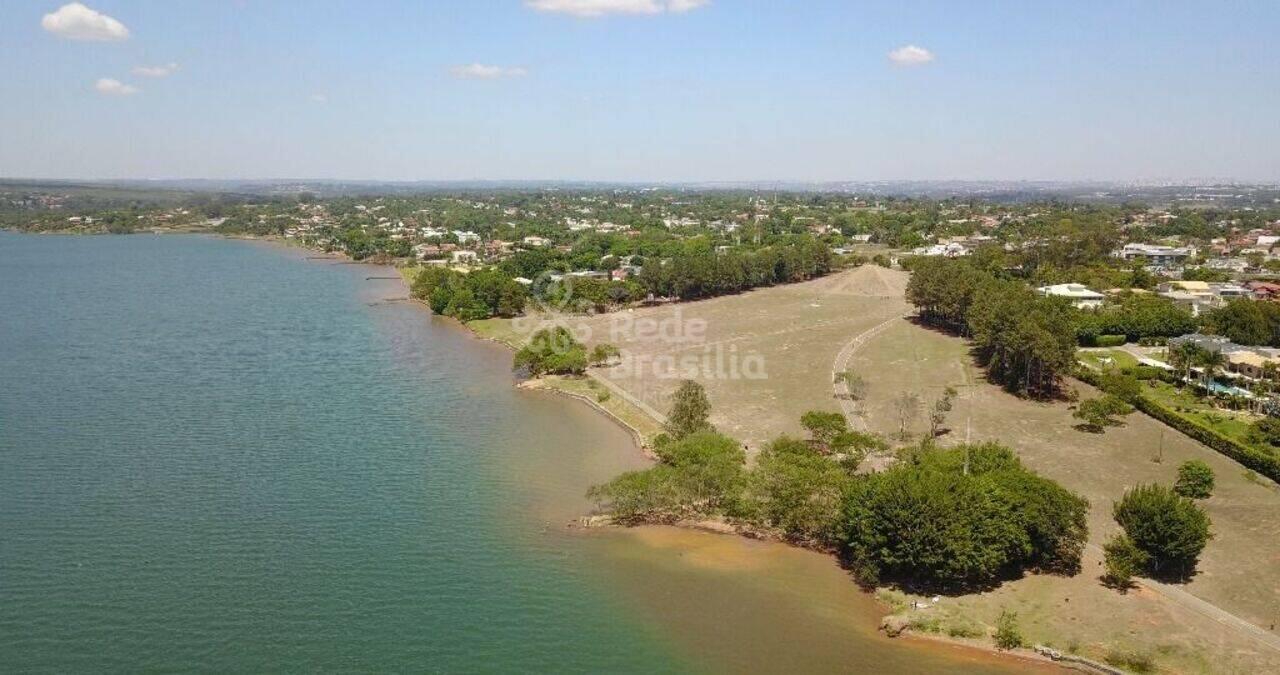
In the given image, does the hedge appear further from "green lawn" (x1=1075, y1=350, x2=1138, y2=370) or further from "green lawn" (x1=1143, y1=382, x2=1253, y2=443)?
"green lawn" (x1=1075, y1=350, x2=1138, y2=370)

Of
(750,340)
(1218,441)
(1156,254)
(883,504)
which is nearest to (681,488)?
(883,504)

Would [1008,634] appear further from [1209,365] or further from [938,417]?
[1209,365]

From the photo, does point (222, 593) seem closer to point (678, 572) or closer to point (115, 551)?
point (115, 551)

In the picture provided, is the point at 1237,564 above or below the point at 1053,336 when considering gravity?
below

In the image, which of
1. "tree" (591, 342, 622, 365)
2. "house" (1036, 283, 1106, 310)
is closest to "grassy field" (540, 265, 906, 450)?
"tree" (591, 342, 622, 365)

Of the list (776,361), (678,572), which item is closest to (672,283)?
(776,361)

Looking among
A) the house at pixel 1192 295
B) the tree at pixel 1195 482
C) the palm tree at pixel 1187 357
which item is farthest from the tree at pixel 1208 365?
the house at pixel 1192 295

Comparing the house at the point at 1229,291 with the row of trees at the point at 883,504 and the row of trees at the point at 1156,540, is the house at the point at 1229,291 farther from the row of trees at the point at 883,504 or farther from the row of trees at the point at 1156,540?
the row of trees at the point at 1156,540
